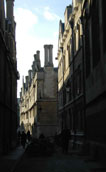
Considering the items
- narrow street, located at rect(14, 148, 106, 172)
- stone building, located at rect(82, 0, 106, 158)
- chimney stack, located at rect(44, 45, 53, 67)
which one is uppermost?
chimney stack, located at rect(44, 45, 53, 67)

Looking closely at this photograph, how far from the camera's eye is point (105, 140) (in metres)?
15.9

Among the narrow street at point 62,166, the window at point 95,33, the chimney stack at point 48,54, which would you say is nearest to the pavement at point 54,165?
the narrow street at point 62,166

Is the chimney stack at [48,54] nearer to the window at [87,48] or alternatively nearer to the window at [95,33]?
the window at [87,48]

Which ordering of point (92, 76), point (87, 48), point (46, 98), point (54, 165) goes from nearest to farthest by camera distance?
point (54, 165)
point (92, 76)
point (87, 48)
point (46, 98)

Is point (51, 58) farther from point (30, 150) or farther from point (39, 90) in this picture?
point (30, 150)

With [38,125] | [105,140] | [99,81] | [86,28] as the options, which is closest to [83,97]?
[86,28]

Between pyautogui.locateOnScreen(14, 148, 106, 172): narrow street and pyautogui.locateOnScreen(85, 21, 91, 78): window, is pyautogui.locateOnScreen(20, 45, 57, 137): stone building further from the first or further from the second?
pyautogui.locateOnScreen(14, 148, 106, 172): narrow street

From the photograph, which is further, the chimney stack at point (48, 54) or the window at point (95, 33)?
the chimney stack at point (48, 54)

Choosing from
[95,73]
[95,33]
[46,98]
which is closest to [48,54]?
[46,98]

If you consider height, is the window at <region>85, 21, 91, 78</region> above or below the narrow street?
above

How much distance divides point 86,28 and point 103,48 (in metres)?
6.84

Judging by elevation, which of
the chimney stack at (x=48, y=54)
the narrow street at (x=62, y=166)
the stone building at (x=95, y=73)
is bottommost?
the narrow street at (x=62, y=166)

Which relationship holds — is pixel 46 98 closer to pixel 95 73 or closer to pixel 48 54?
pixel 48 54

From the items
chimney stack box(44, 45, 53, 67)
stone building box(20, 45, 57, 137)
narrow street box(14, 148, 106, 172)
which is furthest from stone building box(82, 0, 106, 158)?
chimney stack box(44, 45, 53, 67)
